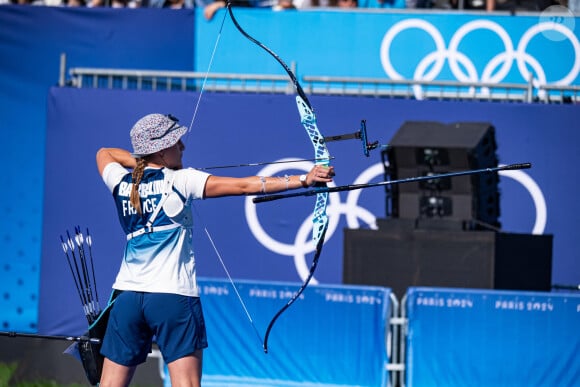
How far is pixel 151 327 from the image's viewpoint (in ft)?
16.7

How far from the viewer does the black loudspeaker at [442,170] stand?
27.0ft

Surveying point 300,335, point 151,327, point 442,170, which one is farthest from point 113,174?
point 442,170

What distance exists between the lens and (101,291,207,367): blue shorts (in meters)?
5.01

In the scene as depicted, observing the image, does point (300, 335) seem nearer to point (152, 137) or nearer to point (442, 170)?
point (442, 170)

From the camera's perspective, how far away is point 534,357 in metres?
7.34

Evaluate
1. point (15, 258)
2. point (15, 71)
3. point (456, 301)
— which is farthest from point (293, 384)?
point (15, 71)

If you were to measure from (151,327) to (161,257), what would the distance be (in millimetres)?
Answer: 334

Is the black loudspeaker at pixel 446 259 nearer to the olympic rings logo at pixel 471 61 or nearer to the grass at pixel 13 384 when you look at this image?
the olympic rings logo at pixel 471 61

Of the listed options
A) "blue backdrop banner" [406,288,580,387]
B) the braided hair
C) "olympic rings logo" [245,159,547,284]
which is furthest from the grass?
the braided hair

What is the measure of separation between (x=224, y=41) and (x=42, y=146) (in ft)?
6.78

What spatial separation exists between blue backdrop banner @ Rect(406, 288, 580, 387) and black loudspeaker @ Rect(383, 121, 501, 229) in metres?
1.00

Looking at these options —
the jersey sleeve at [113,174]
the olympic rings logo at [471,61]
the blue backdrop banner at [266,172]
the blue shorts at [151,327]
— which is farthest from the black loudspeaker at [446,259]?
the blue shorts at [151,327]

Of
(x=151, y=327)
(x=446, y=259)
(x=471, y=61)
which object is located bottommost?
(x=151, y=327)

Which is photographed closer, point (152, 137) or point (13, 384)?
point (152, 137)
